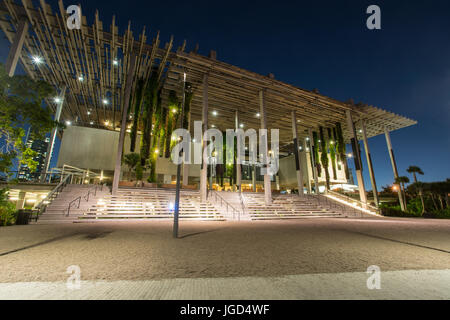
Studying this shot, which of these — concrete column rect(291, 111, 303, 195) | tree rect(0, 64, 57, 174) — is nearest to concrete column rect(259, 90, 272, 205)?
concrete column rect(291, 111, 303, 195)

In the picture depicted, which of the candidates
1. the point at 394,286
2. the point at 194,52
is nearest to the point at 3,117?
the point at 394,286

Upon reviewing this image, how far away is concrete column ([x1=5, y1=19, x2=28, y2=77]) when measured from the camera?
1227 cm

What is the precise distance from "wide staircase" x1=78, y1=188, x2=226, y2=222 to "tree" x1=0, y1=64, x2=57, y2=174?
15.2 feet

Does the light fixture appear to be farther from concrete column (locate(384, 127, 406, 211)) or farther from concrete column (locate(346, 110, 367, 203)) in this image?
concrete column (locate(384, 127, 406, 211))

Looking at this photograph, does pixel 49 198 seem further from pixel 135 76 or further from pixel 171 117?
pixel 135 76

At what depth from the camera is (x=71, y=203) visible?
1176 centimetres

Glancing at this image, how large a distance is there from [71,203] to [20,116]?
6.36m

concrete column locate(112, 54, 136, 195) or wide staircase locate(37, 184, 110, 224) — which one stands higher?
concrete column locate(112, 54, 136, 195)

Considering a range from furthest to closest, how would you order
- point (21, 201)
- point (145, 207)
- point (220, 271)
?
point (21, 201) < point (145, 207) < point (220, 271)

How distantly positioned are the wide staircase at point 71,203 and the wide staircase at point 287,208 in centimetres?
1055

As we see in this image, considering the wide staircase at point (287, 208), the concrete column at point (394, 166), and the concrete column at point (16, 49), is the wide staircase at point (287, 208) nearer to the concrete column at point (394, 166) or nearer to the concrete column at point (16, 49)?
the concrete column at point (394, 166)

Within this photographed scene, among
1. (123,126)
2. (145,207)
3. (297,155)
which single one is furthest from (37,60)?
(297,155)

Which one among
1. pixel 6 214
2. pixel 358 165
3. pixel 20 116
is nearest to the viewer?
pixel 20 116

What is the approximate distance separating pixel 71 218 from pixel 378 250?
1328 cm
